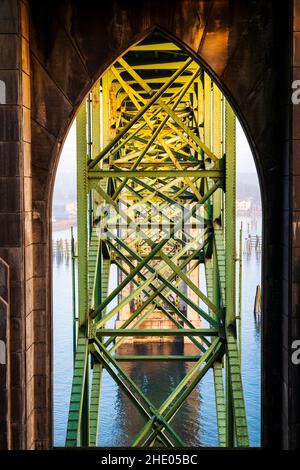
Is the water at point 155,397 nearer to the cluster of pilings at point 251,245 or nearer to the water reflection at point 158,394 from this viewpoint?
the water reflection at point 158,394

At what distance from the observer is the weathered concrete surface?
18.9 feet

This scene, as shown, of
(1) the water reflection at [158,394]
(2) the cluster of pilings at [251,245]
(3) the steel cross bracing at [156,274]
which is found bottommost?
(1) the water reflection at [158,394]

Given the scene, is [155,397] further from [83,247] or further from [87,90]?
[87,90]

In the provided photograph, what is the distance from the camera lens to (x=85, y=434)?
30.6 feet

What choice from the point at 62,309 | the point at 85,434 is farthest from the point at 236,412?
the point at 62,309

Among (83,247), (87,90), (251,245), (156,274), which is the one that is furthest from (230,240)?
(251,245)

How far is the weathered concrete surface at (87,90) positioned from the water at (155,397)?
85.7 feet

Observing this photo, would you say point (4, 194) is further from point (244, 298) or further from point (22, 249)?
point (244, 298)

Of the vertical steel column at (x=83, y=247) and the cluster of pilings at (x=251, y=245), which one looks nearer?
the vertical steel column at (x=83, y=247)

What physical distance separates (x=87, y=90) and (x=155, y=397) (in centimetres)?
3538

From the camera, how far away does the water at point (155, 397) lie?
33250mm

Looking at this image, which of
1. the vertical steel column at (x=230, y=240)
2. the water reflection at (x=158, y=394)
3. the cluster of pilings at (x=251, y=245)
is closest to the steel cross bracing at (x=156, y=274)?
the vertical steel column at (x=230, y=240)

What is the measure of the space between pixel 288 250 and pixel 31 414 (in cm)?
282

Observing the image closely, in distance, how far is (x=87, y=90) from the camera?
20.7 feet
